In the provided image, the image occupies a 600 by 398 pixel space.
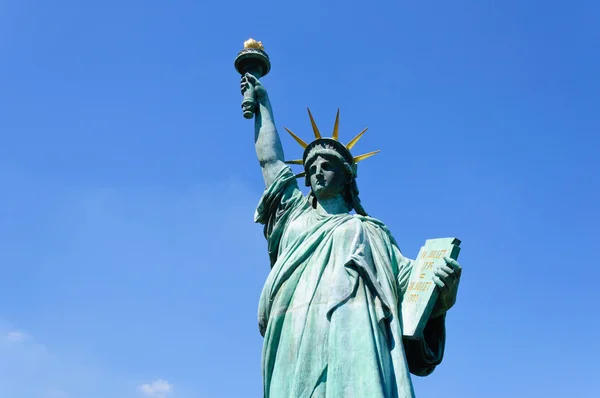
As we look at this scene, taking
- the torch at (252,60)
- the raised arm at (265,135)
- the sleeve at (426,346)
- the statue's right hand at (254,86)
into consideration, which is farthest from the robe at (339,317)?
the torch at (252,60)

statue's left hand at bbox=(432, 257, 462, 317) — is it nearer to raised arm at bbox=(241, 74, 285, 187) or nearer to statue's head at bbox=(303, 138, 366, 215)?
statue's head at bbox=(303, 138, 366, 215)

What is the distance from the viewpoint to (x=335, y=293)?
369 inches

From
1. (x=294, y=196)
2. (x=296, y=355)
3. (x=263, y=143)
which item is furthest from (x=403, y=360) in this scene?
(x=263, y=143)

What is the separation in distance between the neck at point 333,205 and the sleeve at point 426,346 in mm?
1394

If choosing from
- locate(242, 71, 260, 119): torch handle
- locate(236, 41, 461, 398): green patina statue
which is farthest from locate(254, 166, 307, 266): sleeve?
locate(242, 71, 260, 119): torch handle

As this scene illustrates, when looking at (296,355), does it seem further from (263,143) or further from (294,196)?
(263,143)

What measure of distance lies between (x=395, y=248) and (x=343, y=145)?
1.58 m

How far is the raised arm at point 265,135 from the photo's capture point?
11320 mm

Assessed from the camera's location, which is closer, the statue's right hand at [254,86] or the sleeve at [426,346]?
the sleeve at [426,346]

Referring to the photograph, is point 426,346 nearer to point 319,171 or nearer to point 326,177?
point 326,177

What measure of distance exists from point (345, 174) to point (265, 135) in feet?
4.64

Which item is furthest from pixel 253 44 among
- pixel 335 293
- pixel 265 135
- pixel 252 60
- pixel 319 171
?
pixel 335 293

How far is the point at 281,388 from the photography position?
909cm

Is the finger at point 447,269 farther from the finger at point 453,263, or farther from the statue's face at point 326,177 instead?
the statue's face at point 326,177
